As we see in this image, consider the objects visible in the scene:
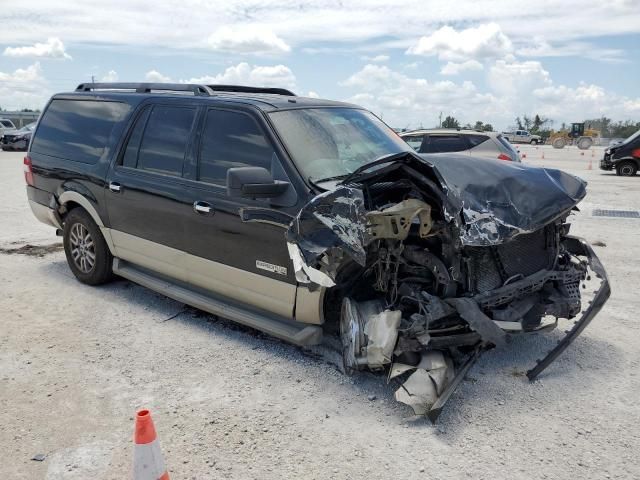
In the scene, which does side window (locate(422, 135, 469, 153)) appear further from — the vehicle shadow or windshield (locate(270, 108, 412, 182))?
the vehicle shadow

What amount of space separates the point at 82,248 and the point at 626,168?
60.4ft

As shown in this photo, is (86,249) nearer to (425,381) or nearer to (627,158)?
(425,381)

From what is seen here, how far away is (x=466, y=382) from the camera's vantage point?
3754 mm

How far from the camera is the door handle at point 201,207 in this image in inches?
167

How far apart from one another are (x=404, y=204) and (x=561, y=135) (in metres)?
66.6

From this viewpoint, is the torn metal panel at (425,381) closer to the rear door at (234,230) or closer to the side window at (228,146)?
the rear door at (234,230)

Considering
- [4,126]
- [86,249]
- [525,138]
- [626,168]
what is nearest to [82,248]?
[86,249]

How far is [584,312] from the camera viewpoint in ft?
12.8

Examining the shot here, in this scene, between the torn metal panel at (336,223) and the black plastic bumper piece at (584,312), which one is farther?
the black plastic bumper piece at (584,312)

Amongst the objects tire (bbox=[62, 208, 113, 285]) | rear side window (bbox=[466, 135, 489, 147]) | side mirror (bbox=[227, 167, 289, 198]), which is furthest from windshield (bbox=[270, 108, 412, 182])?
rear side window (bbox=[466, 135, 489, 147])

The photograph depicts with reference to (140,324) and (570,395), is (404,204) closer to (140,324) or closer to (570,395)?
(570,395)

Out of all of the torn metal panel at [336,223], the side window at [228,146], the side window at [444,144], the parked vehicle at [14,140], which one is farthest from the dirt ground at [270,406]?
the parked vehicle at [14,140]

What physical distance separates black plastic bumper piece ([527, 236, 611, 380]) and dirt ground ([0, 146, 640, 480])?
0.53 feet

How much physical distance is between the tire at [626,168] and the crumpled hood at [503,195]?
16.9 meters
